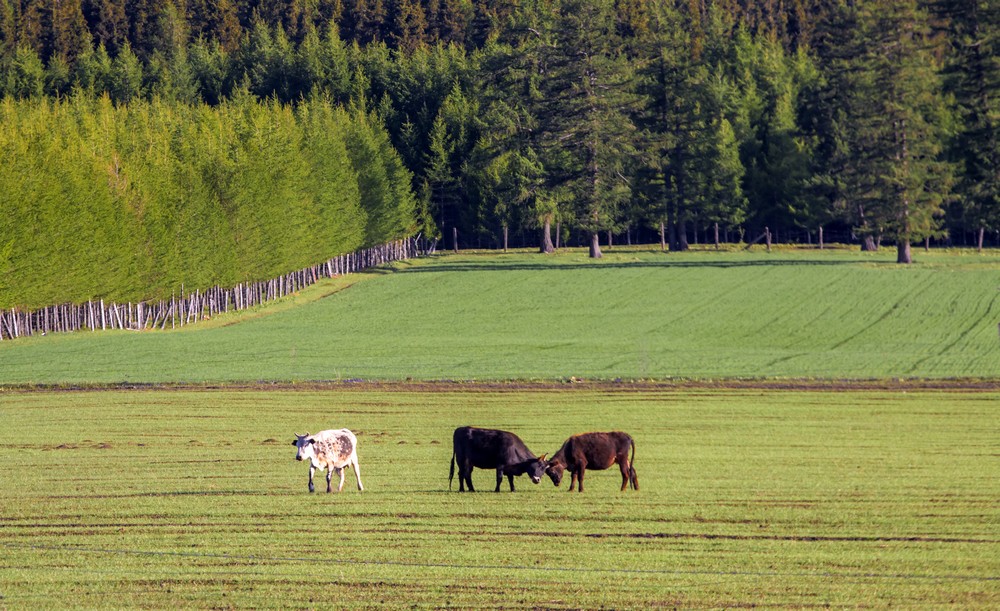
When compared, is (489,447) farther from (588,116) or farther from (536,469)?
(588,116)

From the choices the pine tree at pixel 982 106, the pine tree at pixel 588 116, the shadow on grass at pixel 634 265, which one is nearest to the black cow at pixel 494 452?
the shadow on grass at pixel 634 265

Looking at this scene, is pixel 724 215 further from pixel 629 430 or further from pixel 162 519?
pixel 162 519

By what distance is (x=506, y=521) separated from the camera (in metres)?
24.0

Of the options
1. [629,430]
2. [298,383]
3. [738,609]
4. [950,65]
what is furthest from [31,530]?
[950,65]

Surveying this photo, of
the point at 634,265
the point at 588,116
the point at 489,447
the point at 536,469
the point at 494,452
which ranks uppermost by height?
the point at 588,116

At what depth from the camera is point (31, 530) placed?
23.2m

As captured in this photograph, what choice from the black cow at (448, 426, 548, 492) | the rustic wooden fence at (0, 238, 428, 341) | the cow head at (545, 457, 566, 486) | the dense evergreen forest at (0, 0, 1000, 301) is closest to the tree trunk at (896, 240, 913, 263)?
the dense evergreen forest at (0, 0, 1000, 301)

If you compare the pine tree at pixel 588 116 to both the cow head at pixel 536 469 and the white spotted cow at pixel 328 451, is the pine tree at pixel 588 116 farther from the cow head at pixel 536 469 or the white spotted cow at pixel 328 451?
the cow head at pixel 536 469

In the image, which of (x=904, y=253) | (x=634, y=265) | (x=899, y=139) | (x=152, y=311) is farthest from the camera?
(x=634, y=265)

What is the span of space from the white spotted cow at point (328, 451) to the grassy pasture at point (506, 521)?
Result: 2.33ft

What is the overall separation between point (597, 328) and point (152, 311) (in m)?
39.7

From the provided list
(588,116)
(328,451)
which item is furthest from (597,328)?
(328,451)

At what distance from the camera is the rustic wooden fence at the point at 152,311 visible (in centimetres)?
9044

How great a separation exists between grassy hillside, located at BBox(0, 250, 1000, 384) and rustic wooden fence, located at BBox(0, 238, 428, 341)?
3.63 metres
